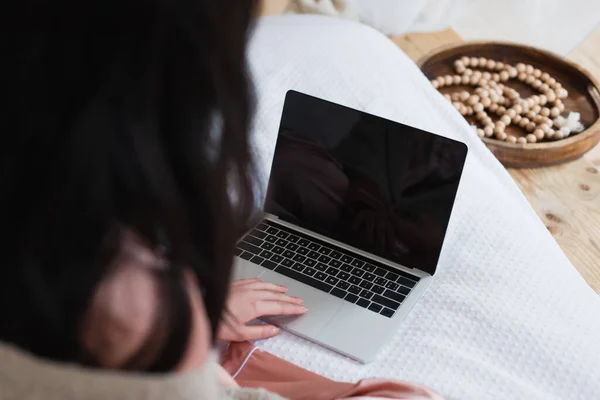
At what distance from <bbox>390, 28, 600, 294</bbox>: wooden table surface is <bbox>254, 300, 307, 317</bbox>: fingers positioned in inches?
19.0

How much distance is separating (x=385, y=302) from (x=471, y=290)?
11 cm

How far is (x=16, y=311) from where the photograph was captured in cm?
38

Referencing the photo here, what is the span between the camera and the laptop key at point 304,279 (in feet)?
2.72

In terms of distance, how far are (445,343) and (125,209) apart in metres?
0.52

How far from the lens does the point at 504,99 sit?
1.35m

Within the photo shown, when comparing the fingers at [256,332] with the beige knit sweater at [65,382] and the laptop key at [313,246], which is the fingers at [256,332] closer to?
the laptop key at [313,246]

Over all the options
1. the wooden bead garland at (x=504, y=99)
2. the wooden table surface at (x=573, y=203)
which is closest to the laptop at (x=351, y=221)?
the wooden table surface at (x=573, y=203)

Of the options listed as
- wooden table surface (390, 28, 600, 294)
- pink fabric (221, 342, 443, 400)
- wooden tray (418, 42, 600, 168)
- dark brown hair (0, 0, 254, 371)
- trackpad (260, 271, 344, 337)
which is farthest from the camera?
wooden tray (418, 42, 600, 168)

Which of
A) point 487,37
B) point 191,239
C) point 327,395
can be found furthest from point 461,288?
point 487,37

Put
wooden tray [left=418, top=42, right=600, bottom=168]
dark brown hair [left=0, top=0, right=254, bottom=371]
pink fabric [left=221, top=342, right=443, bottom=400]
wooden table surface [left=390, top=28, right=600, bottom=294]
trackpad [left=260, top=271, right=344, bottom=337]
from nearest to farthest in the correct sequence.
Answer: dark brown hair [left=0, top=0, right=254, bottom=371] < pink fabric [left=221, top=342, right=443, bottom=400] < trackpad [left=260, top=271, right=344, bottom=337] < wooden table surface [left=390, top=28, right=600, bottom=294] < wooden tray [left=418, top=42, right=600, bottom=168]

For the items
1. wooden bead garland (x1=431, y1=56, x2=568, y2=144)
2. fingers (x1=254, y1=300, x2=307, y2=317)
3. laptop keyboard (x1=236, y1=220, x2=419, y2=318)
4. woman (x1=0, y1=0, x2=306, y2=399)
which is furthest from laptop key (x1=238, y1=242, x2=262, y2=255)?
wooden bead garland (x1=431, y1=56, x2=568, y2=144)

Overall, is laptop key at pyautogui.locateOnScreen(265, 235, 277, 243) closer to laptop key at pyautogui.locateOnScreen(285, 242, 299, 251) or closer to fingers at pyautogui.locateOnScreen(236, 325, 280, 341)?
laptop key at pyautogui.locateOnScreen(285, 242, 299, 251)

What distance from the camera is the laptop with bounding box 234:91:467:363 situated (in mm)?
802

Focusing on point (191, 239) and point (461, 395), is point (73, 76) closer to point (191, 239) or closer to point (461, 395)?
point (191, 239)
